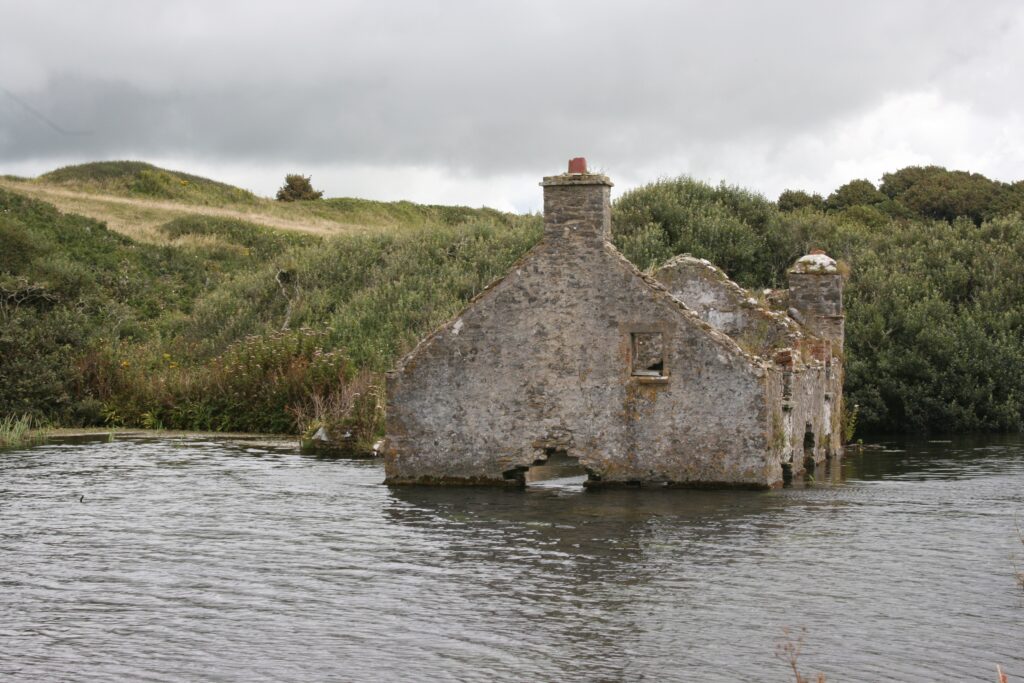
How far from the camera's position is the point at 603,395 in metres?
22.5

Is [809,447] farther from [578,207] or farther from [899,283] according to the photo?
[899,283]

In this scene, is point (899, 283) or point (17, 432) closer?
point (17, 432)

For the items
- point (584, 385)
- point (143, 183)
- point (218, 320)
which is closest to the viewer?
point (584, 385)

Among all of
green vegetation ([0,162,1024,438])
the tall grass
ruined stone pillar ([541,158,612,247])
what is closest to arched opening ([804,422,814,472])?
ruined stone pillar ([541,158,612,247])

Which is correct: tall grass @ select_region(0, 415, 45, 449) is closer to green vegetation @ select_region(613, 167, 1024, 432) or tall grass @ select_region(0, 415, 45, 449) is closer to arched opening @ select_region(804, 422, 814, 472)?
arched opening @ select_region(804, 422, 814, 472)

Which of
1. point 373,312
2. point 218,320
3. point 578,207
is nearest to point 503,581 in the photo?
point 578,207

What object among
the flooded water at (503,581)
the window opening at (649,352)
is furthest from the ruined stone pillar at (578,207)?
the flooded water at (503,581)

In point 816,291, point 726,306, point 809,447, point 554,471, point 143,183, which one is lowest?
point 554,471

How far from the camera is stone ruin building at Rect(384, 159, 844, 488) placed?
22.0m

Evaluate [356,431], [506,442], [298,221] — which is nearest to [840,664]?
[506,442]

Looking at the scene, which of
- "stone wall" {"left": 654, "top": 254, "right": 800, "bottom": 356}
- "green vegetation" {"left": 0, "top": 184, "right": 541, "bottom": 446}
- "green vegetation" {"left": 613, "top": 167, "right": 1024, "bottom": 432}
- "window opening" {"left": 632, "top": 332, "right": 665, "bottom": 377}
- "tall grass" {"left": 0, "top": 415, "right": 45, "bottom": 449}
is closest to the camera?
"window opening" {"left": 632, "top": 332, "right": 665, "bottom": 377}

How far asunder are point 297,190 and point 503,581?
78998 mm

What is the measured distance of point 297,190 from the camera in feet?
303

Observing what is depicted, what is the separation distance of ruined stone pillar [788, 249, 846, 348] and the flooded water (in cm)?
415
